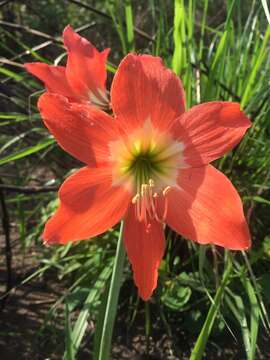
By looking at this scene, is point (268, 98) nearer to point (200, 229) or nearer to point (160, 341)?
point (160, 341)

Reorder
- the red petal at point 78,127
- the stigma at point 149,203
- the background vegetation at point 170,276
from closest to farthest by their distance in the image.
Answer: the red petal at point 78,127
the stigma at point 149,203
the background vegetation at point 170,276

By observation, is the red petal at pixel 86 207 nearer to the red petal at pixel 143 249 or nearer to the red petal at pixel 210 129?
the red petal at pixel 143 249

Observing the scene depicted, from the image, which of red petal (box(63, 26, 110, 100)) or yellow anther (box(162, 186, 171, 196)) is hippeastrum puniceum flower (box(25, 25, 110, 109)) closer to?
red petal (box(63, 26, 110, 100))

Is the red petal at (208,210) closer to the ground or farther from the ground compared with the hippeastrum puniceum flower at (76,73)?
closer to the ground

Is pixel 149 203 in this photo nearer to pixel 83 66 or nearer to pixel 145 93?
pixel 145 93

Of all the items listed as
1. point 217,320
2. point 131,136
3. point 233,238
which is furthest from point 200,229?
point 217,320

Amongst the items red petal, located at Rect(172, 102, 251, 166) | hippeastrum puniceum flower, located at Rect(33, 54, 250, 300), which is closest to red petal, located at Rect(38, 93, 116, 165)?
hippeastrum puniceum flower, located at Rect(33, 54, 250, 300)

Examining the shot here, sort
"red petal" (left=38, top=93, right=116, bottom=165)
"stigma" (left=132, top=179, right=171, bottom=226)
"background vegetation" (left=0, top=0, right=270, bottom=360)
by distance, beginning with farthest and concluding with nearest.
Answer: "background vegetation" (left=0, top=0, right=270, bottom=360)
"stigma" (left=132, top=179, right=171, bottom=226)
"red petal" (left=38, top=93, right=116, bottom=165)

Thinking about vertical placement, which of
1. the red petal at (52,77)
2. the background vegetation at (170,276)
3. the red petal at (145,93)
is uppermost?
the red petal at (52,77)

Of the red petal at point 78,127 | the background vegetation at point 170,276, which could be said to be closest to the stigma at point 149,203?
the red petal at point 78,127
